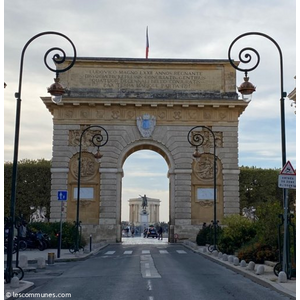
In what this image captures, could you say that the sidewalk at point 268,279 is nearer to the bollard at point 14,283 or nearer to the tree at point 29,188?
the bollard at point 14,283

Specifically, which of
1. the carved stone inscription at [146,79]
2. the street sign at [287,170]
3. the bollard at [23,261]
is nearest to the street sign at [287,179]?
the street sign at [287,170]

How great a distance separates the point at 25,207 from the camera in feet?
155

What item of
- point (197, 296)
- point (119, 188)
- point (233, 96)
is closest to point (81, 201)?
point (119, 188)

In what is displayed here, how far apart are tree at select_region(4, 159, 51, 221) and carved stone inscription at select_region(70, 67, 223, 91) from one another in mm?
9639

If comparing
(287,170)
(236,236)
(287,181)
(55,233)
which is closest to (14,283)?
(287,181)

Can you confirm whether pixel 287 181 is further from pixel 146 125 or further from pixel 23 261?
pixel 146 125

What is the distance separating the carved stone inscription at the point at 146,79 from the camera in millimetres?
43344

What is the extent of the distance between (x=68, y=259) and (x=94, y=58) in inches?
901

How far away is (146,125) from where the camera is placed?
1682 inches

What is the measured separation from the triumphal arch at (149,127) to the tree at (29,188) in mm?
5505

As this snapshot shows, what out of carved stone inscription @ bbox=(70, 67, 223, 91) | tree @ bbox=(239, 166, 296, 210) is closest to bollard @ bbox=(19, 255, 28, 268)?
carved stone inscription @ bbox=(70, 67, 223, 91)

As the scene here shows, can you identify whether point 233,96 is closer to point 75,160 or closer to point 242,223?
point 75,160

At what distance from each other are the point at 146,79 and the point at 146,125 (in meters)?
3.88

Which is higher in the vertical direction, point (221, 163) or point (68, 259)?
point (221, 163)
